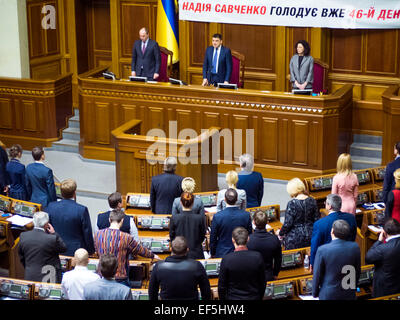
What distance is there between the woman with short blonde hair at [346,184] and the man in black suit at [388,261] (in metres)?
1.65

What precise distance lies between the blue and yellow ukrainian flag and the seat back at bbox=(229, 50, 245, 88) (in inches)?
61.3

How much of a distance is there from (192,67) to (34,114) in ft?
9.87

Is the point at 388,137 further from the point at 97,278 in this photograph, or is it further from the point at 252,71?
the point at 97,278

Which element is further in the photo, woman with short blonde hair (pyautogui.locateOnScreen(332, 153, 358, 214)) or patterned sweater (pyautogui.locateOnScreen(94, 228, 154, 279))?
woman with short blonde hair (pyautogui.locateOnScreen(332, 153, 358, 214))

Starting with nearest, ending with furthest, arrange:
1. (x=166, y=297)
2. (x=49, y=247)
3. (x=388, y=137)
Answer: (x=166, y=297), (x=49, y=247), (x=388, y=137)

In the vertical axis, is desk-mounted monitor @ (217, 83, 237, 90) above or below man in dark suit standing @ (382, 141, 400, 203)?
above

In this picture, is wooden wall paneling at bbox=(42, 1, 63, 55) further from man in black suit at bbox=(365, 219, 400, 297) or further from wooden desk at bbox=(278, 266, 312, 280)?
man in black suit at bbox=(365, 219, 400, 297)

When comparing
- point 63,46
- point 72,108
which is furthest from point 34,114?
point 63,46

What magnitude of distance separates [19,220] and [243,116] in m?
4.34

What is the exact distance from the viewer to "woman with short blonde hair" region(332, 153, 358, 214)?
783 centimetres

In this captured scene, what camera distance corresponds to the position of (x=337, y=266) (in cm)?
585

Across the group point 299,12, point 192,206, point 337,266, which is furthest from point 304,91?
point 337,266

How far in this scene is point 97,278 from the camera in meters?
5.62

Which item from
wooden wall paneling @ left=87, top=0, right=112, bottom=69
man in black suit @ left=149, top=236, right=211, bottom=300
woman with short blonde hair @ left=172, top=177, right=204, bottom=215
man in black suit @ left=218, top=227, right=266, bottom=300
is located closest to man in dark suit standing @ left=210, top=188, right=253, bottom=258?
woman with short blonde hair @ left=172, top=177, right=204, bottom=215
